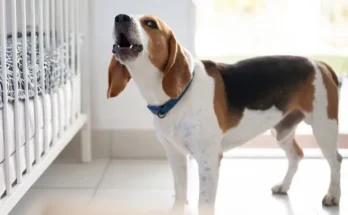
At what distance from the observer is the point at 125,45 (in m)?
1.48

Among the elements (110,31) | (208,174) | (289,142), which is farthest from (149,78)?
(110,31)

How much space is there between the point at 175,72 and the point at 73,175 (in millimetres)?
973

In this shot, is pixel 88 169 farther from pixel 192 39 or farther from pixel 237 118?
pixel 237 118

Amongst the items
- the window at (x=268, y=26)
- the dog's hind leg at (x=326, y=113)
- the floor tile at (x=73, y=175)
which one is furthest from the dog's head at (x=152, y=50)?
the window at (x=268, y=26)

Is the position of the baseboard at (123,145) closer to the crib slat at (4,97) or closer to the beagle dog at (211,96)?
the beagle dog at (211,96)

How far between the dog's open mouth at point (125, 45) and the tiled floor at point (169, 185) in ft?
2.29

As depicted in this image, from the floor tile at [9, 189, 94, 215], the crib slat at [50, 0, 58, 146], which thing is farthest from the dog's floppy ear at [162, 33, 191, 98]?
the floor tile at [9, 189, 94, 215]

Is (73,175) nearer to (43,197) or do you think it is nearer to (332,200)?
(43,197)

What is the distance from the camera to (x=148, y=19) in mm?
1535

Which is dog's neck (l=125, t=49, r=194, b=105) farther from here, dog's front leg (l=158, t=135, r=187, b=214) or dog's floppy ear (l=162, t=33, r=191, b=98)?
dog's front leg (l=158, t=135, r=187, b=214)

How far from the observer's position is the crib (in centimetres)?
142

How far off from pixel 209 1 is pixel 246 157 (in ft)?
2.60

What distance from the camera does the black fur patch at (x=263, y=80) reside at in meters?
1.74

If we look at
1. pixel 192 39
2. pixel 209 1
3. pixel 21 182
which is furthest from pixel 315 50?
pixel 21 182
